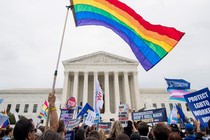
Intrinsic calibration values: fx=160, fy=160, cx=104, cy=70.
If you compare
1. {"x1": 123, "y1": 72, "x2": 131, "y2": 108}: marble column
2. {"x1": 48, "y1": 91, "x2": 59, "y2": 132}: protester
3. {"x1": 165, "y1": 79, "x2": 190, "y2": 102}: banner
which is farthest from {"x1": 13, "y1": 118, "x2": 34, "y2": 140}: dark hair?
{"x1": 123, "y1": 72, "x2": 131, "y2": 108}: marble column

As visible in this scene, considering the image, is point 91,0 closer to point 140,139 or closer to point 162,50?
point 162,50

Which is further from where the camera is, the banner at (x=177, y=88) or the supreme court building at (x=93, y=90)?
the supreme court building at (x=93, y=90)

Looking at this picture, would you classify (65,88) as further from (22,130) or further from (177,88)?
(22,130)

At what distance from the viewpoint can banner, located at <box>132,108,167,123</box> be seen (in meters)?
7.39

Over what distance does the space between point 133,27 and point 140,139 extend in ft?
14.1

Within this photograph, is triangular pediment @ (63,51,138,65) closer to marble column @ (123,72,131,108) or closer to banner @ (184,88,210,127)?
marble column @ (123,72,131,108)

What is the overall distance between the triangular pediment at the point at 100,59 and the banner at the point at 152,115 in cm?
3712

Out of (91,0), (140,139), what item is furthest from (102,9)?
(140,139)

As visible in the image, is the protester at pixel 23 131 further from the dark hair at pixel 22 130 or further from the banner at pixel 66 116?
the banner at pixel 66 116

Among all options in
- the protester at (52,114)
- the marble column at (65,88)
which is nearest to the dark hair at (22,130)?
the protester at (52,114)

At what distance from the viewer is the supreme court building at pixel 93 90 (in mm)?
42219

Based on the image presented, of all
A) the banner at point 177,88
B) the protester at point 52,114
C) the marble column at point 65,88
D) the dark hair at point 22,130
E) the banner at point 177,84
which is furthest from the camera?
the marble column at point 65,88

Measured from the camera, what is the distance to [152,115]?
25.5 ft

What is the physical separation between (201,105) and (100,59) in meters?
40.0
